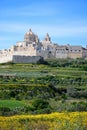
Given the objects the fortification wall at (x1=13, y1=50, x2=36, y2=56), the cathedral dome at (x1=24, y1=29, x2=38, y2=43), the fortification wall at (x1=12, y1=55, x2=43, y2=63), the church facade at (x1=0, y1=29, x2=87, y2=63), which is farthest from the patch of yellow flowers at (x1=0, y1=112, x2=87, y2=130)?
the cathedral dome at (x1=24, y1=29, x2=38, y2=43)

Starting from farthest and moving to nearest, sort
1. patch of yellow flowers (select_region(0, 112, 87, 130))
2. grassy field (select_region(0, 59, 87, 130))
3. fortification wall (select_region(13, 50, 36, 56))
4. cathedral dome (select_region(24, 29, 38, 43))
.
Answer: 1. cathedral dome (select_region(24, 29, 38, 43))
2. fortification wall (select_region(13, 50, 36, 56))
3. grassy field (select_region(0, 59, 87, 130))
4. patch of yellow flowers (select_region(0, 112, 87, 130))

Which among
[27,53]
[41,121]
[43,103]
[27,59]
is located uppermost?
[27,53]

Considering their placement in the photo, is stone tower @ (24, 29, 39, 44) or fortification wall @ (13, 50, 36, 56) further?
stone tower @ (24, 29, 39, 44)

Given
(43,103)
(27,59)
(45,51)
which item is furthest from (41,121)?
(45,51)

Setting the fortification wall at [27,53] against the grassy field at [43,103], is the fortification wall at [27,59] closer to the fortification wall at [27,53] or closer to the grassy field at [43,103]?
the fortification wall at [27,53]

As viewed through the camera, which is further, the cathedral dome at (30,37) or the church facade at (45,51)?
the cathedral dome at (30,37)

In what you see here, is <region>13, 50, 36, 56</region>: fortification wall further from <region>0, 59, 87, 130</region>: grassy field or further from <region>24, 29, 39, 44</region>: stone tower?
<region>0, 59, 87, 130</region>: grassy field

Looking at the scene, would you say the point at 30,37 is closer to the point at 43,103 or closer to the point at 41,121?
the point at 43,103

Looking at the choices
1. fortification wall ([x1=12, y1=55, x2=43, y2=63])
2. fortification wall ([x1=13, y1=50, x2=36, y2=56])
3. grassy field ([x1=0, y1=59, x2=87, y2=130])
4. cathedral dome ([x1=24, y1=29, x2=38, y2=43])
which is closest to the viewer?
grassy field ([x1=0, y1=59, x2=87, y2=130])

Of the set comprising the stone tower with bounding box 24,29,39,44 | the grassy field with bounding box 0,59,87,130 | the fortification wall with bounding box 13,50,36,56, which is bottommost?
the grassy field with bounding box 0,59,87,130

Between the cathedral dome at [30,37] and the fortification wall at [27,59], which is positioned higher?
the cathedral dome at [30,37]

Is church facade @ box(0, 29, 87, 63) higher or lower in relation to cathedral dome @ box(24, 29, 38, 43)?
lower

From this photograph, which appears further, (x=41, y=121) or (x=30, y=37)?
(x=30, y=37)

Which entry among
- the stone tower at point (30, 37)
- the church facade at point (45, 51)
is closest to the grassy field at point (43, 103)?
the church facade at point (45, 51)
